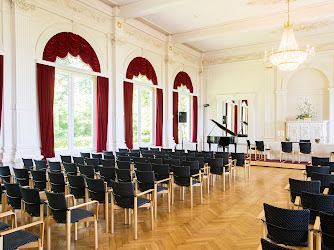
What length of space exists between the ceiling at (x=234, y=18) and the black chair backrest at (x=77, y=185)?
5.89m

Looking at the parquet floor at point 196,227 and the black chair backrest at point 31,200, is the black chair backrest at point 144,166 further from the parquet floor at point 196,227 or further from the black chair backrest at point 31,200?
the black chair backrest at point 31,200

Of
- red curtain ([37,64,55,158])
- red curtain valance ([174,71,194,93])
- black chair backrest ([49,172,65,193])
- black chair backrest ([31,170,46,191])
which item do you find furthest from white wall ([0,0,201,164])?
black chair backrest ([49,172,65,193])

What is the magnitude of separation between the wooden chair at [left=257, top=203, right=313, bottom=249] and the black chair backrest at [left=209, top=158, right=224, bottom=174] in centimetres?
336

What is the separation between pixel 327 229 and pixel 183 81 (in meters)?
10.8

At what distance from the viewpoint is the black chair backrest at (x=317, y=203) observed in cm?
277

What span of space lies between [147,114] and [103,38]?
3570mm

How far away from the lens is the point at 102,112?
831 centimetres

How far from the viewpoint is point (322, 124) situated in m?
10.8

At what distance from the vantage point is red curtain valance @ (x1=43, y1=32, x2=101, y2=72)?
22.3 feet

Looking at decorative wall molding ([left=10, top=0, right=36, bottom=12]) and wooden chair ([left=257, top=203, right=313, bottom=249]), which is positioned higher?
decorative wall molding ([left=10, top=0, right=36, bottom=12])

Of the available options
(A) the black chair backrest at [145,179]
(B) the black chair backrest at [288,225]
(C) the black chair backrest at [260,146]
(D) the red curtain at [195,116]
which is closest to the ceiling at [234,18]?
(D) the red curtain at [195,116]

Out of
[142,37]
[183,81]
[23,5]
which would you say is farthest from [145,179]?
[183,81]

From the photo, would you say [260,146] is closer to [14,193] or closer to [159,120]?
[159,120]

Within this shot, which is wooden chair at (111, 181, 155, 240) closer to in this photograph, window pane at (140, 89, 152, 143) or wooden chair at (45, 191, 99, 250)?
wooden chair at (45, 191, 99, 250)
